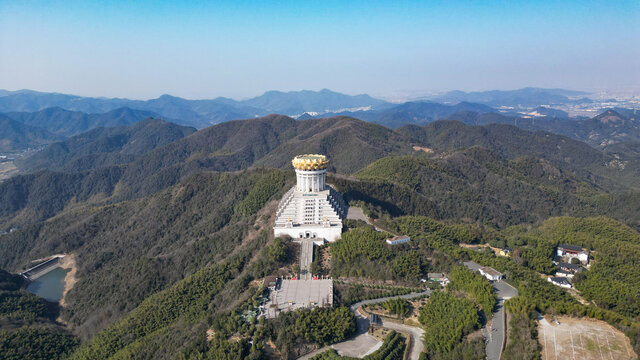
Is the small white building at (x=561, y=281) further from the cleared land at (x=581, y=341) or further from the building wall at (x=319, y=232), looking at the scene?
the building wall at (x=319, y=232)

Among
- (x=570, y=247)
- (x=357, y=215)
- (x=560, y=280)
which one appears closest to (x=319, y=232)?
(x=357, y=215)

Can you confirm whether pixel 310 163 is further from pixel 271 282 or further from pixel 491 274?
pixel 491 274

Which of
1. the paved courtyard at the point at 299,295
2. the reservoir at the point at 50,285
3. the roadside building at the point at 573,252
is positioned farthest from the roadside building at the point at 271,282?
the reservoir at the point at 50,285

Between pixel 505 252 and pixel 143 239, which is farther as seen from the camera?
pixel 143 239

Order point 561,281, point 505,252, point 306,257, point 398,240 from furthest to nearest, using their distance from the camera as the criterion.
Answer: point 505,252 < point 398,240 < point 306,257 < point 561,281

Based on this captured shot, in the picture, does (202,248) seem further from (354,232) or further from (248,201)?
(354,232)

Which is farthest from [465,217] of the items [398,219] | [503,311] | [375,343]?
[375,343]
